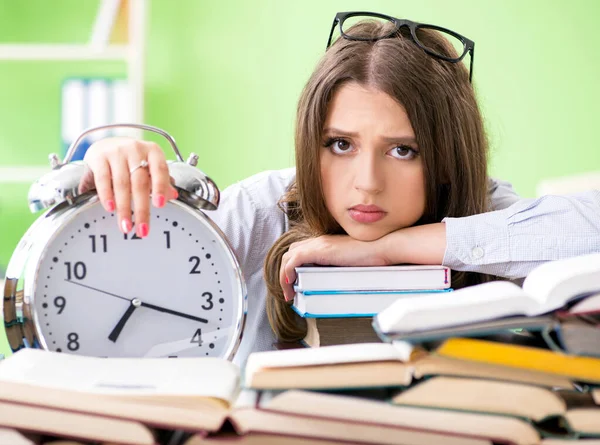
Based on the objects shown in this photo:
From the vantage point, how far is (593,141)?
418 cm

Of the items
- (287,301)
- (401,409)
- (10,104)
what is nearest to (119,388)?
(401,409)

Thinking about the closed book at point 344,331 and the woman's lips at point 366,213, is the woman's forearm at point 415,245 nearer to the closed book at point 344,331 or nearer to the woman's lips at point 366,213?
the woman's lips at point 366,213

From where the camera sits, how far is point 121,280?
0.96 m

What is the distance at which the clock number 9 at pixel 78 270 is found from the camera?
0.95 m

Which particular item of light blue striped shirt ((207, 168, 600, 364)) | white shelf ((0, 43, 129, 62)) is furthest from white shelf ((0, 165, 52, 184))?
light blue striped shirt ((207, 168, 600, 364))

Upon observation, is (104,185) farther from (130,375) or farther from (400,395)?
(400,395)

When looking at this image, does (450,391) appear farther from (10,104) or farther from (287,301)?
(10,104)

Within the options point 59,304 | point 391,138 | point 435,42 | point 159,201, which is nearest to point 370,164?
point 391,138

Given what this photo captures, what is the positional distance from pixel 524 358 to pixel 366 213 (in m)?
0.62

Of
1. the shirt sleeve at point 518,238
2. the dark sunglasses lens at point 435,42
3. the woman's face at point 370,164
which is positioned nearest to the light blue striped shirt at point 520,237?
the shirt sleeve at point 518,238

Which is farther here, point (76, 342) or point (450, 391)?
point (76, 342)

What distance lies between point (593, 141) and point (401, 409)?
391cm

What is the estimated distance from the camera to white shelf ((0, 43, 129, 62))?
384 centimetres

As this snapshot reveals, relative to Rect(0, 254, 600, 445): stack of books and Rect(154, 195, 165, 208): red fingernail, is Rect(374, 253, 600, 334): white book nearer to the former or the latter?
Rect(0, 254, 600, 445): stack of books
